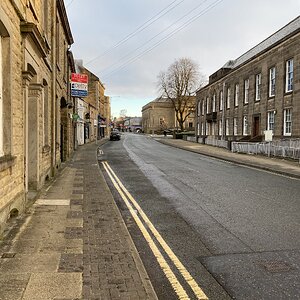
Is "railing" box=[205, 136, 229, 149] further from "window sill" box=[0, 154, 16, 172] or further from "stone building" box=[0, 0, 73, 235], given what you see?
"window sill" box=[0, 154, 16, 172]

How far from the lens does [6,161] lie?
20.7 feet

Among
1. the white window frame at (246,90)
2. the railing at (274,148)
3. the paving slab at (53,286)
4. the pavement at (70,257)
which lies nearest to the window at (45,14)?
the pavement at (70,257)

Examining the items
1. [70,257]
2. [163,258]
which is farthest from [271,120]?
[70,257]

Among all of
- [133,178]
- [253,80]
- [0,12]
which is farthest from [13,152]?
[253,80]

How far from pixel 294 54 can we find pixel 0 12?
26043mm

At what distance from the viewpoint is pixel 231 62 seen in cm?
4941

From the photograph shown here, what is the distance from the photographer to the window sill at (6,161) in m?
6.06

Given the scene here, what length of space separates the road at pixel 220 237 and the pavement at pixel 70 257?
0.35m

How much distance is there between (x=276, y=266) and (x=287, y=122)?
25830 millimetres

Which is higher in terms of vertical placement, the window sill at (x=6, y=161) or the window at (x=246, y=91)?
the window at (x=246, y=91)

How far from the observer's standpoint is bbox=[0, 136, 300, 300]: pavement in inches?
153

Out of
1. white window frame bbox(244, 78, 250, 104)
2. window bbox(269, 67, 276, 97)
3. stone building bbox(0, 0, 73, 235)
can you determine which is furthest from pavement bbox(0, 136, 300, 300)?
white window frame bbox(244, 78, 250, 104)

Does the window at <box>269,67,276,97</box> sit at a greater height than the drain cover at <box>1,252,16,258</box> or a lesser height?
greater

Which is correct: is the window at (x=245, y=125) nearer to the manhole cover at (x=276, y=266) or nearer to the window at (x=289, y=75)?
the window at (x=289, y=75)
